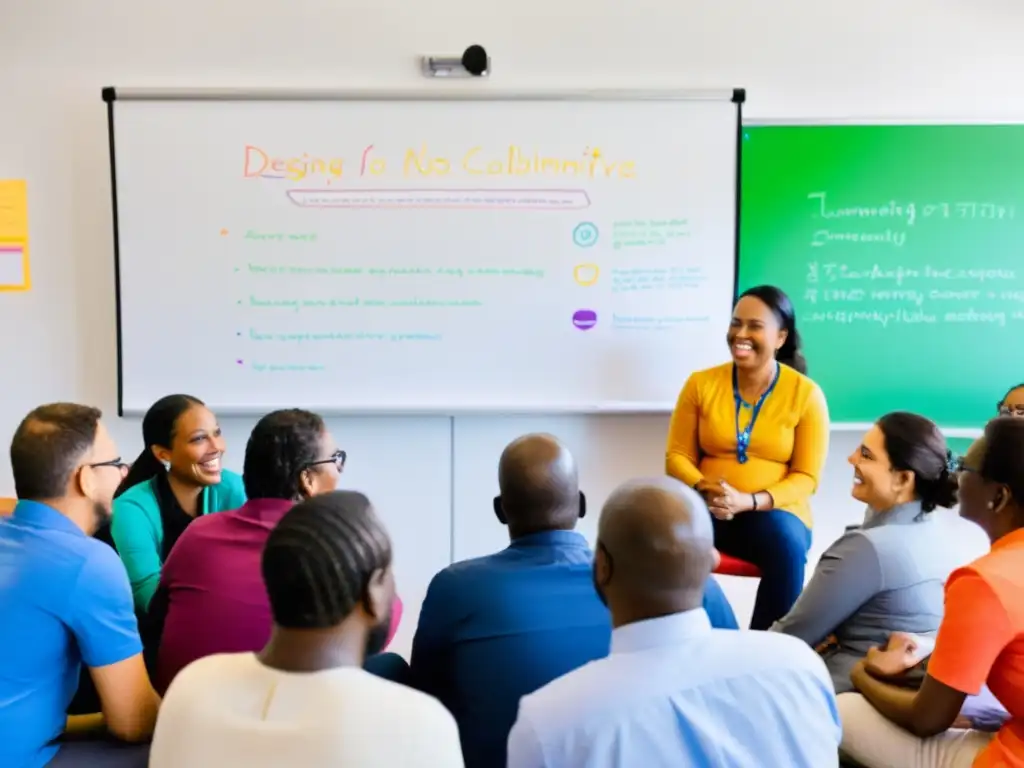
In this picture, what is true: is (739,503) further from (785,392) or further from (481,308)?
(481,308)

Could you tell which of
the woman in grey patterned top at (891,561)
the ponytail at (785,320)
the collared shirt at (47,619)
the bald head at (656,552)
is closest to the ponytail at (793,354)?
the ponytail at (785,320)

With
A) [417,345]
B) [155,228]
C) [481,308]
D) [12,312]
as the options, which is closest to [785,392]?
[481,308]

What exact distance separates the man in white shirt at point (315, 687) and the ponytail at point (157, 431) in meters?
1.59

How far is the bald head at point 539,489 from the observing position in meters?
1.67

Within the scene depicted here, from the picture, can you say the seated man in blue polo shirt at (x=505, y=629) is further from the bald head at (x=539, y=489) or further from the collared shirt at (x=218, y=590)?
the collared shirt at (x=218, y=590)

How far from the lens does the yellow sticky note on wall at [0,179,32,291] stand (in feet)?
10.8

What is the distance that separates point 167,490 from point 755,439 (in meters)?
1.91

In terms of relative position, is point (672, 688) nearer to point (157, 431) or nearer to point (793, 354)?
point (157, 431)

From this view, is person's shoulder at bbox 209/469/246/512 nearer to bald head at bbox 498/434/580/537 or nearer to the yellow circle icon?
bald head at bbox 498/434/580/537

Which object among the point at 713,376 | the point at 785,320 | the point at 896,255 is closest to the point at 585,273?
the point at 713,376

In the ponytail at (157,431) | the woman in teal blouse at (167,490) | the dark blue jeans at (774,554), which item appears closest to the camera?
the woman in teal blouse at (167,490)

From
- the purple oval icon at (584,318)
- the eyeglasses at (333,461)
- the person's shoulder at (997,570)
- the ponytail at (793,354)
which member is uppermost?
the purple oval icon at (584,318)

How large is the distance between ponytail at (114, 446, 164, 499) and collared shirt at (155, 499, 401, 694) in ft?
2.89

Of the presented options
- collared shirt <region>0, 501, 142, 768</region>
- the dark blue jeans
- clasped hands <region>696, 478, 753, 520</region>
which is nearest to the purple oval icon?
clasped hands <region>696, 478, 753, 520</region>
